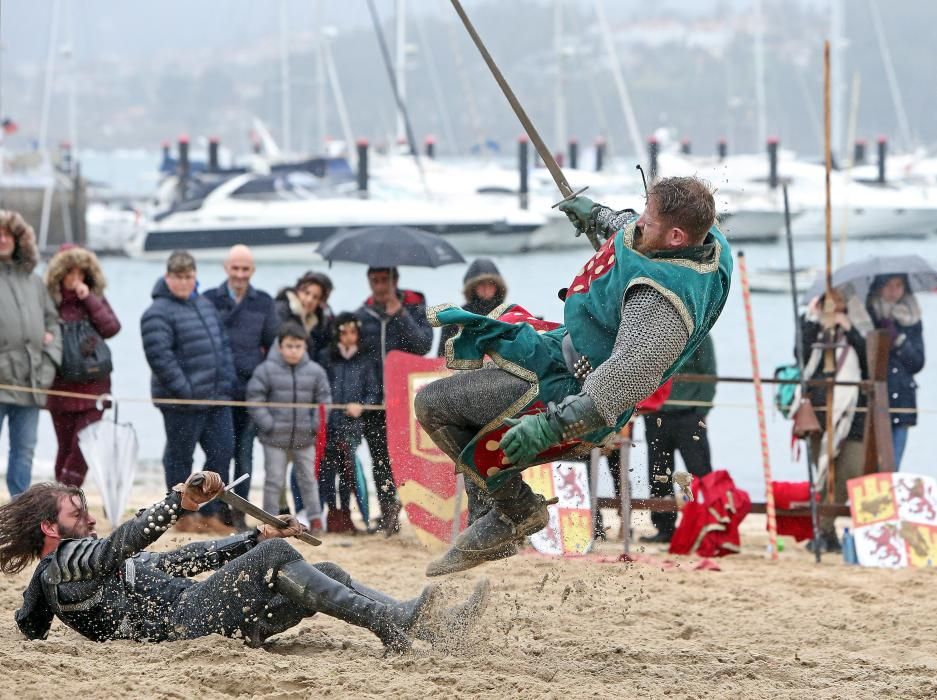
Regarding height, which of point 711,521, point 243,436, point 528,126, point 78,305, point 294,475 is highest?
point 528,126

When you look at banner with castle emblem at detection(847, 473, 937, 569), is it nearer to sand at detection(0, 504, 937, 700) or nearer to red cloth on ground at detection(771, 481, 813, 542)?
sand at detection(0, 504, 937, 700)

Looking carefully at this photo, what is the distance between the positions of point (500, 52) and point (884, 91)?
15685mm

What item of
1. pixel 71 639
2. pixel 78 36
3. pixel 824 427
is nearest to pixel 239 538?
pixel 71 639

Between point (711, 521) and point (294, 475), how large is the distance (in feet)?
7.68

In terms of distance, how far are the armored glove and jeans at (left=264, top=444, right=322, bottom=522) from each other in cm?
387

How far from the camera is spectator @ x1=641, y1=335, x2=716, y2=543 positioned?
8734mm

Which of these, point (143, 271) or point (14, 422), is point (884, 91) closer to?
point (143, 271)

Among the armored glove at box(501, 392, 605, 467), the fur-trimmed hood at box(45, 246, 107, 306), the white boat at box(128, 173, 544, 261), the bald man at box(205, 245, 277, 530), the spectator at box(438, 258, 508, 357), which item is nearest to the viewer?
the armored glove at box(501, 392, 605, 467)

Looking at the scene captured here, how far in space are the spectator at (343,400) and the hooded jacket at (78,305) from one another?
1.25m

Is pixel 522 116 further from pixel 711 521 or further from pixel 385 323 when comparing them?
pixel 711 521

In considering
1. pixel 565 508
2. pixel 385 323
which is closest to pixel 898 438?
pixel 565 508

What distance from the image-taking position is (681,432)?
881cm

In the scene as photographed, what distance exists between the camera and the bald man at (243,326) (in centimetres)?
870

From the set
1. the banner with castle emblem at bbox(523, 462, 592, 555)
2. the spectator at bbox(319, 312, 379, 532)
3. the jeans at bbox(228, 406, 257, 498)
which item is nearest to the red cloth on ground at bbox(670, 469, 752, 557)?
the banner with castle emblem at bbox(523, 462, 592, 555)
